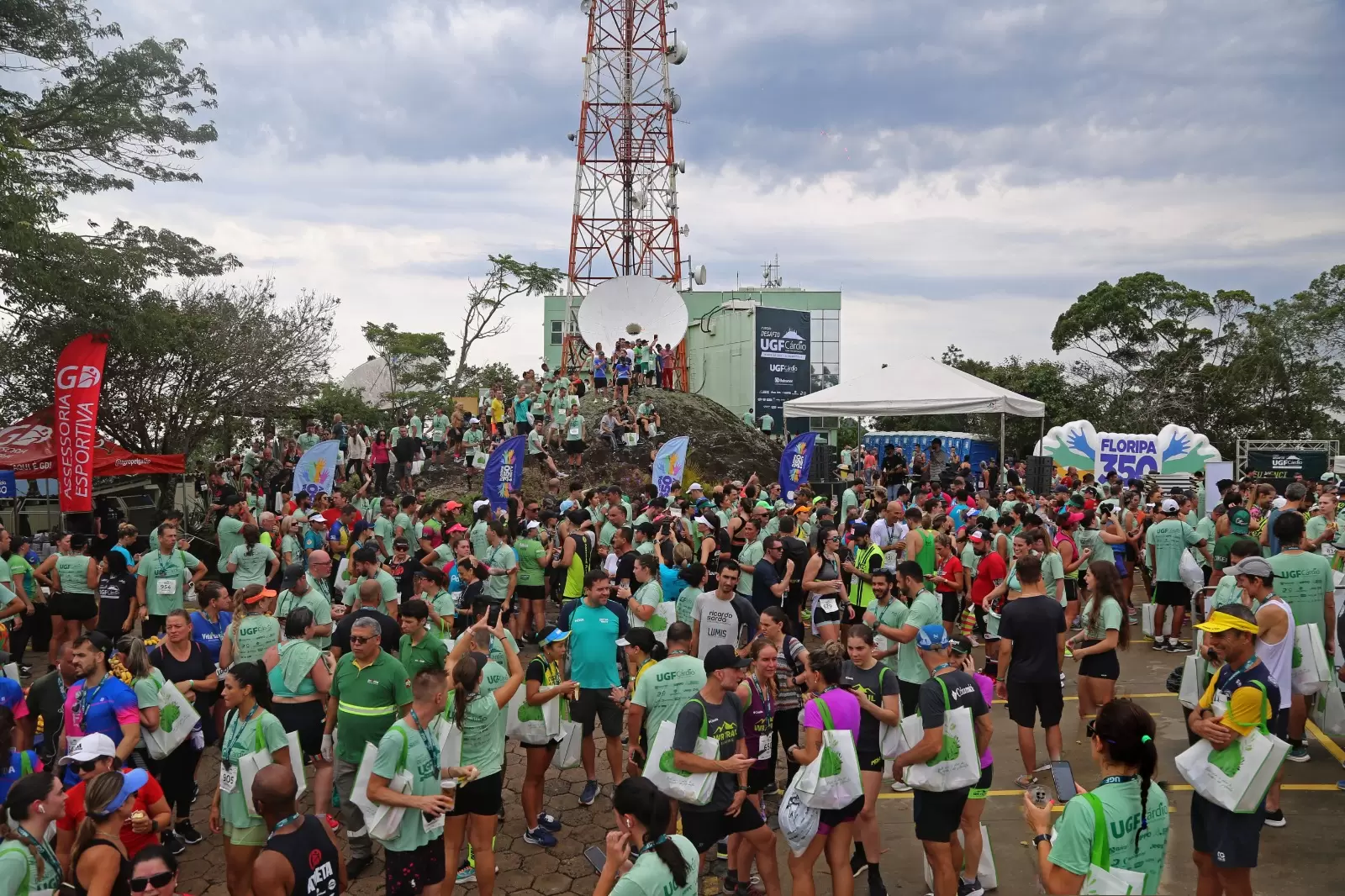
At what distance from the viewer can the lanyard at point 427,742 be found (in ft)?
14.5

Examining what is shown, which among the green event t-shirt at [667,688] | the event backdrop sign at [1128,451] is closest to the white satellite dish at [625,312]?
the event backdrop sign at [1128,451]

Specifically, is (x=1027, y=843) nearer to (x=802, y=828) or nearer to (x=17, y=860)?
(x=802, y=828)

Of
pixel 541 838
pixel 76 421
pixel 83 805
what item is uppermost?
pixel 76 421

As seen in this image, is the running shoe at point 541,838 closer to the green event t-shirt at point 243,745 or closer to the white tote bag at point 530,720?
the white tote bag at point 530,720

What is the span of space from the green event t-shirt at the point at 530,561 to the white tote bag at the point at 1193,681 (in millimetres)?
6388

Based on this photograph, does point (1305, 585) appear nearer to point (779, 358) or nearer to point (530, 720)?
point (530, 720)

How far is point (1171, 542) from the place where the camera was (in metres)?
9.81

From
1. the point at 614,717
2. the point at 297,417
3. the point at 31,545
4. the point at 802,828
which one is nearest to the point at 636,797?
the point at 802,828

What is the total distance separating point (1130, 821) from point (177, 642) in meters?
5.54

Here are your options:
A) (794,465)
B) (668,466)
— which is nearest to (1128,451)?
(794,465)

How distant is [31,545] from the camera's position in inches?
443

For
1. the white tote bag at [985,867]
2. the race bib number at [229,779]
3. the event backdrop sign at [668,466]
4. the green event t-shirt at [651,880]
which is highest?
the event backdrop sign at [668,466]

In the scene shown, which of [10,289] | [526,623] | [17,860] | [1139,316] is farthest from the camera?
[1139,316]

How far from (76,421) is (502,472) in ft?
17.4
